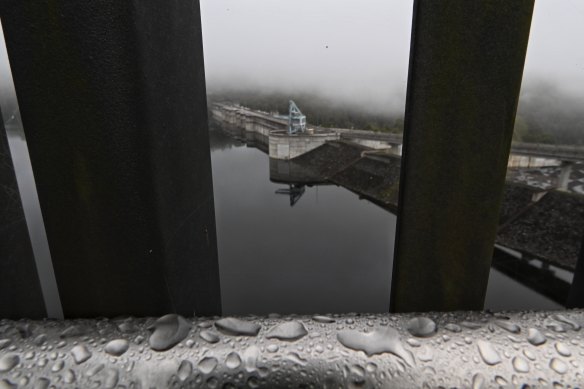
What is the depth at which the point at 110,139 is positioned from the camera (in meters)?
1.14

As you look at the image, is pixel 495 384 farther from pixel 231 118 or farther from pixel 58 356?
pixel 231 118

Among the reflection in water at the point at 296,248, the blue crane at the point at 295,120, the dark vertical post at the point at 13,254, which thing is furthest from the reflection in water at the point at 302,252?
the dark vertical post at the point at 13,254

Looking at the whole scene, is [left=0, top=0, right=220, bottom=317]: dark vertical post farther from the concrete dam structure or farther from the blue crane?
the blue crane

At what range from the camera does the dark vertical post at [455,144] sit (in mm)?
1073

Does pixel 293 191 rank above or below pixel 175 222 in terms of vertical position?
below

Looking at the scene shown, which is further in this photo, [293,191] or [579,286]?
[293,191]

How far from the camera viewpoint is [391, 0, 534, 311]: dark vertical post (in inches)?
42.3

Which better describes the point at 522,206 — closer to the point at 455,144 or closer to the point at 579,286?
the point at 579,286

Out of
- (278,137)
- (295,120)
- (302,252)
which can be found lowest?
(302,252)

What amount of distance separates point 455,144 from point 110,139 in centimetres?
114

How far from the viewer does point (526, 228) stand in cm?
1928

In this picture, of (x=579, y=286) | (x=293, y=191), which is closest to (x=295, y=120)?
(x=293, y=191)

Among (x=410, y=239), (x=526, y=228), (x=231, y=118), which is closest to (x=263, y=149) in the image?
(x=231, y=118)

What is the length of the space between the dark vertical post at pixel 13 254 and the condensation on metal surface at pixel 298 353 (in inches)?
20.1
